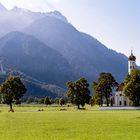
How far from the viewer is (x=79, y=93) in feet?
521

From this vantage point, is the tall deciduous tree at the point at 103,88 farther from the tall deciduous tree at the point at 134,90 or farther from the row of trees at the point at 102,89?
the tall deciduous tree at the point at 134,90

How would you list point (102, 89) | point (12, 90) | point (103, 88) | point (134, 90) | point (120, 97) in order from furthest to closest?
point (120, 97), point (103, 88), point (102, 89), point (134, 90), point (12, 90)

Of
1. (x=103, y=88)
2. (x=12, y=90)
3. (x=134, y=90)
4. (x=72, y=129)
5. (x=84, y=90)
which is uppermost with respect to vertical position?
(x=103, y=88)

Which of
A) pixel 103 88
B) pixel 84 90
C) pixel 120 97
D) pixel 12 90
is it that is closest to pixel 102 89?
pixel 103 88

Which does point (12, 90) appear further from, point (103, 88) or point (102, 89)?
point (103, 88)

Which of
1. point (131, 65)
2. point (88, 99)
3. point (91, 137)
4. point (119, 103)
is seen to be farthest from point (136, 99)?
point (91, 137)

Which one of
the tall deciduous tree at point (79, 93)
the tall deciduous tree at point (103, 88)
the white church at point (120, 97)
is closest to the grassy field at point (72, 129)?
the tall deciduous tree at point (79, 93)

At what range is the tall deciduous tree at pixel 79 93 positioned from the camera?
158125 millimetres

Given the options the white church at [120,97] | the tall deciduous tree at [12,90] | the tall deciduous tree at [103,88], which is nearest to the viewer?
the tall deciduous tree at [12,90]

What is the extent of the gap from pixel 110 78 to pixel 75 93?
18636 millimetres

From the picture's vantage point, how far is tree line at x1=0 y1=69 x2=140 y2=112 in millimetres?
146125

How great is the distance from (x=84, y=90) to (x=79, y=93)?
2101mm

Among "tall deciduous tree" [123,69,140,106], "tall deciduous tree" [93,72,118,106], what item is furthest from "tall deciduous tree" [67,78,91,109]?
"tall deciduous tree" [123,69,140,106]

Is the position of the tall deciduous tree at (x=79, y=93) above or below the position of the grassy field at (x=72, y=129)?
above
